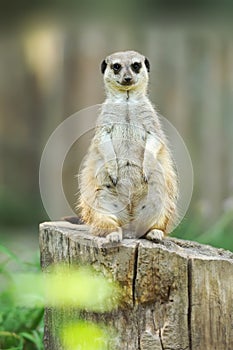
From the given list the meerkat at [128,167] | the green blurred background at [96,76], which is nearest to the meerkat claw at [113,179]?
the meerkat at [128,167]

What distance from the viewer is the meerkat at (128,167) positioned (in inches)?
163

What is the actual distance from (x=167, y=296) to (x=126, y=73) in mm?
909

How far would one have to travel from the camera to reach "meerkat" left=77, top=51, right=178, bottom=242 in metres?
4.15

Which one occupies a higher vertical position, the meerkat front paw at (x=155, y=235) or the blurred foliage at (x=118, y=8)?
the blurred foliage at (x=118, y=8)

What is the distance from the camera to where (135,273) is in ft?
12.8

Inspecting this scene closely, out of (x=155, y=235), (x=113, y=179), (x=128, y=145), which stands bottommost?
(x=155, y=235)

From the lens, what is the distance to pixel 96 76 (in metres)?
9.53

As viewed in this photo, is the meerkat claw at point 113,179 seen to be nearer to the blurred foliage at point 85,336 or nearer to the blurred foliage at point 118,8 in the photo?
the blurred foliage at point 85,336

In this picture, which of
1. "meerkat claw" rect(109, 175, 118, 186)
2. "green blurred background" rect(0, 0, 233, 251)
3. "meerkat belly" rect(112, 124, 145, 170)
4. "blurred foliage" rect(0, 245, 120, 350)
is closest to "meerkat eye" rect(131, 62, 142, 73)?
"meerkat belly" rect(112, 124, 145, 170)

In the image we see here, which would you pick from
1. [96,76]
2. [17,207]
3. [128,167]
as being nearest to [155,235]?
[128,167]

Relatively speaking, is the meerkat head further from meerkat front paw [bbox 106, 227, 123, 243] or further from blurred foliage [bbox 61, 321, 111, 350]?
blurred foliage [bbox 61, 321, 111, 350]

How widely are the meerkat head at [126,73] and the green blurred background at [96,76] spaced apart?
13.8 ft

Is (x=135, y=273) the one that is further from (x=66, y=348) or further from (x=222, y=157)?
(x=222, y=157)

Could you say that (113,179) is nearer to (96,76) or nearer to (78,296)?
(78,296)
